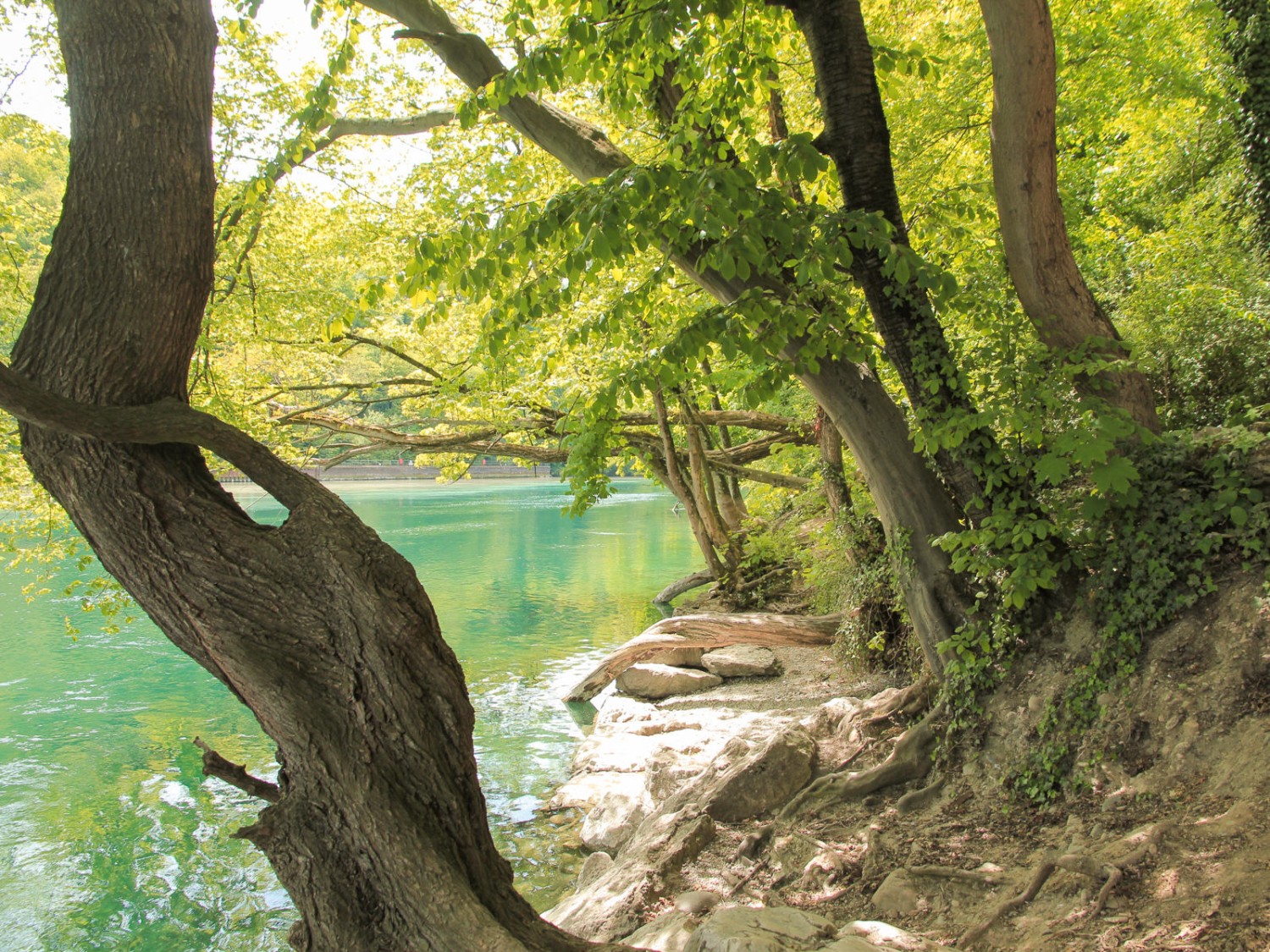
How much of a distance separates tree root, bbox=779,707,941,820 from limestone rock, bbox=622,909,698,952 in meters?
1.38

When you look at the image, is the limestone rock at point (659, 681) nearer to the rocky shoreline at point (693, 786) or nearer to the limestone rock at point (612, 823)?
the rocky shoreline at point (693, 786)

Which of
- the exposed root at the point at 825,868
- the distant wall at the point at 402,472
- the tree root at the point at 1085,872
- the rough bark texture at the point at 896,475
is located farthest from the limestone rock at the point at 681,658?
the distant wall at the point at 402,472

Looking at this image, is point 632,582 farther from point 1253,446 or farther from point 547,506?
point 547,506

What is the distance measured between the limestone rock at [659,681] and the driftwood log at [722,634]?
20cm

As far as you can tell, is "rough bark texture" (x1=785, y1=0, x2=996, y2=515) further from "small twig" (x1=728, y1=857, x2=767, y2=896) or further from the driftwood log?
the driftwood log

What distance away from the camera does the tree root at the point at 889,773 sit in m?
4.93

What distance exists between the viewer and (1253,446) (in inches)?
154

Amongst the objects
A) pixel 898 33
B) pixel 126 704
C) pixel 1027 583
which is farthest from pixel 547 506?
pixel 1027 583

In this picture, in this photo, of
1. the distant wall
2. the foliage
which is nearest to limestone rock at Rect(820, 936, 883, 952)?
the foliage

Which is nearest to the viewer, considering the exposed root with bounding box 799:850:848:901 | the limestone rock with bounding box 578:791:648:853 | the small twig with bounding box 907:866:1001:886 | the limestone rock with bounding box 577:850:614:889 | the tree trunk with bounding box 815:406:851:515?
the small twig with bounding box 907:866:1001:886

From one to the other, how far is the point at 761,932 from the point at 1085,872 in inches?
51.5

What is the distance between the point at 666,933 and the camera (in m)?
3.65

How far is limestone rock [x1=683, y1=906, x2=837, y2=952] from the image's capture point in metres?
3.16

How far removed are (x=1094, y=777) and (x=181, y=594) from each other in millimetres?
3985
